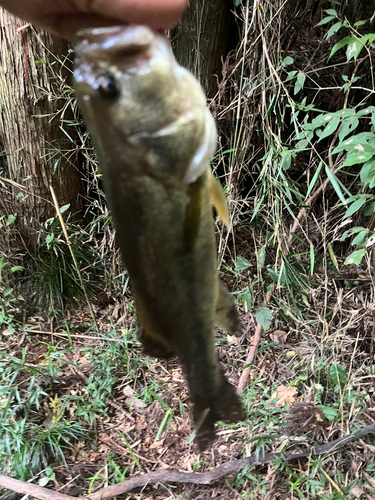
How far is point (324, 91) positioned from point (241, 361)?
87.2 inches

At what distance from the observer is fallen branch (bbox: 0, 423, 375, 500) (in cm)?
233

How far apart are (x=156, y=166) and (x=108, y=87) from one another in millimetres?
207

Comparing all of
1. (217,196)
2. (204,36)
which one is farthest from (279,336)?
(204,36)

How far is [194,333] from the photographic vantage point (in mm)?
1212

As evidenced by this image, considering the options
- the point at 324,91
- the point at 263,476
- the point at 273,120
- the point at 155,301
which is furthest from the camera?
the point at 324,91

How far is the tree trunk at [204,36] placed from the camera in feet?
9.11

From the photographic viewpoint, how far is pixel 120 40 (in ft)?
2.69

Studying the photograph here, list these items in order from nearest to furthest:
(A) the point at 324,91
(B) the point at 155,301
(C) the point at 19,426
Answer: (B) the point at 155,301, (C) the point at 19,426, (A) the point at 324,91

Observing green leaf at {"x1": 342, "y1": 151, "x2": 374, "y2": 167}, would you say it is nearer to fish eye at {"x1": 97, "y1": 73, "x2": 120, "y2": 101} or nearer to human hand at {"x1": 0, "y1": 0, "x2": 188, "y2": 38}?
human hand at {"x1": 0, "y1": 0, "x2": 188, "y2": 38}

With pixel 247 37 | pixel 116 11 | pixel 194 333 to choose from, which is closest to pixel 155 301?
pixel 194 333

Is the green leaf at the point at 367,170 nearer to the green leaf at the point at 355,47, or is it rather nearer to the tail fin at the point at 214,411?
the green leaf at the point at 355,47

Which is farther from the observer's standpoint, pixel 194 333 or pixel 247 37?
pixel 247 37

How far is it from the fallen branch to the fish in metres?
1.62

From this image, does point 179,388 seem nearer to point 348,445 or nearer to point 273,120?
point 348,445
